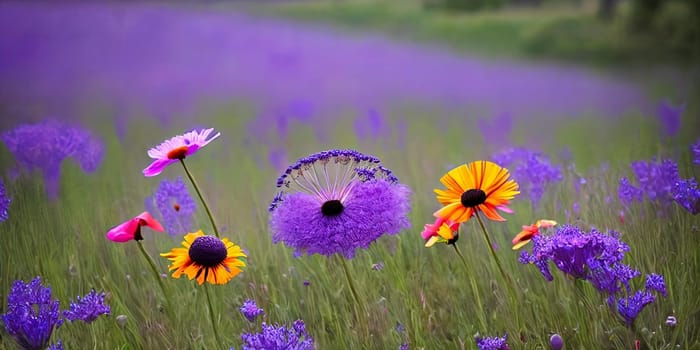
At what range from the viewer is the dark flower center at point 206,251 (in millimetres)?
735

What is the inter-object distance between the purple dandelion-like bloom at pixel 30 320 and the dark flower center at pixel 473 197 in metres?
0.52

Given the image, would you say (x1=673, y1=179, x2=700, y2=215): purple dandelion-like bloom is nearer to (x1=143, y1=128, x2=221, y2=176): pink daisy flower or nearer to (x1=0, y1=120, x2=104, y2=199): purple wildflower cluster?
(x1=143, y1=128, x2=221, y2=176): pink daisy flower

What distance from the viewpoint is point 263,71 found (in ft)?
6.31

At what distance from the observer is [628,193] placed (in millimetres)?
1048

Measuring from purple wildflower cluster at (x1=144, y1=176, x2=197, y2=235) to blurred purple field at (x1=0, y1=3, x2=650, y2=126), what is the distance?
634 mm

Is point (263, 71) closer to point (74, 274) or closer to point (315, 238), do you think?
point (74, 274)

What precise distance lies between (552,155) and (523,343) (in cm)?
98

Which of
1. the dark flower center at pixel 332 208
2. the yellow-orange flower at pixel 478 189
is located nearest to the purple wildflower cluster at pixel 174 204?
the dark flower center at pixel 332 208

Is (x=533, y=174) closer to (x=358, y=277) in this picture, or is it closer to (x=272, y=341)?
(x=358, y=277)

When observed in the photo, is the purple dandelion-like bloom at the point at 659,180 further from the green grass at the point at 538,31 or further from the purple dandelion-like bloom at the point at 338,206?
the green grass at the point at 538,31

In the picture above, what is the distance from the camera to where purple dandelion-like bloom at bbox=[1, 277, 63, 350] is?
0.74 meters

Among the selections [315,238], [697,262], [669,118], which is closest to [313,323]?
[315,238]

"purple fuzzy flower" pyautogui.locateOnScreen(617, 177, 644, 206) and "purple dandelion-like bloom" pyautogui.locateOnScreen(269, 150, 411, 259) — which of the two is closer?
"purple dandelion-like bloom" pyautogui.locateOnScreen(269, 150, 411, 259)

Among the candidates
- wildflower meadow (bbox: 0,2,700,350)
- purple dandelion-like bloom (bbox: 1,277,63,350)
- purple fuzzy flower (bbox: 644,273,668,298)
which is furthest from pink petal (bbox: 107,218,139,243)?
purple fuzzy flower (bbox: 644,273,668,298)
